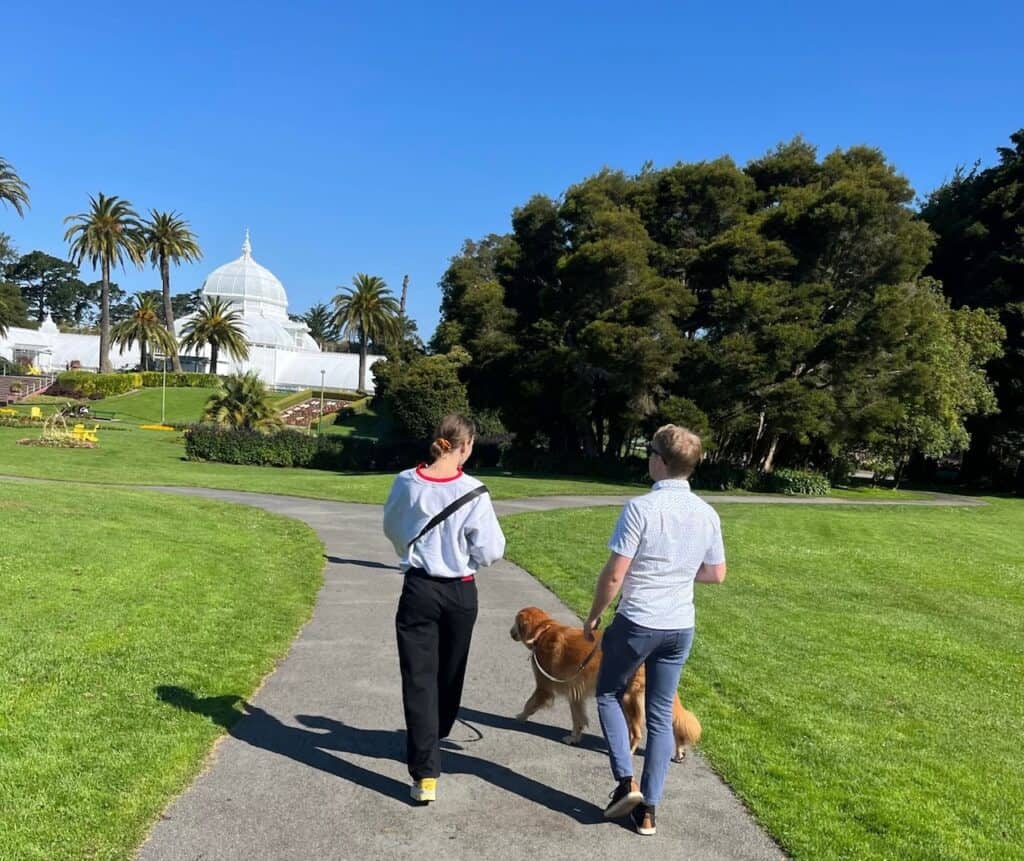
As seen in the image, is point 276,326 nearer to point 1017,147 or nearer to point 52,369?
point 52,369

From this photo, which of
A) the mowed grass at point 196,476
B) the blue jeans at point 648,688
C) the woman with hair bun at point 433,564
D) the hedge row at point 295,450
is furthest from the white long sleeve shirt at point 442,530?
the hedge row at point 295,450

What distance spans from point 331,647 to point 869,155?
101 feet

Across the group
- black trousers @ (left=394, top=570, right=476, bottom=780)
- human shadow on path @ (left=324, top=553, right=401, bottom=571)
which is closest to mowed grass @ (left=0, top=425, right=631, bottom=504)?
human shadow on path @ (left=324, top=553, right=401, bottom=571)


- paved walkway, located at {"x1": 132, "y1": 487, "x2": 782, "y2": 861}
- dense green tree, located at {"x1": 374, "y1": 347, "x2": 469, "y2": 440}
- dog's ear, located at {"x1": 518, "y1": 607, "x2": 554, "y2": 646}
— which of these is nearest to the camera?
paved walkway, located at {"x1": 132, "y1": 487, "x2": 782, "y2": 861}

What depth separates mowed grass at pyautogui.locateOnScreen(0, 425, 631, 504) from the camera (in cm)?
2172

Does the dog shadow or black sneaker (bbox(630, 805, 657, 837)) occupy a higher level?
black sneaker (bbox(630, 805, 657, 837))

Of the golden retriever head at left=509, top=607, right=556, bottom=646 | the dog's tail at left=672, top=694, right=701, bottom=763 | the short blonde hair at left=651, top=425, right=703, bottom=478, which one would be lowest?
the dog's tail at left=672, top=694, right=701, bottom=763

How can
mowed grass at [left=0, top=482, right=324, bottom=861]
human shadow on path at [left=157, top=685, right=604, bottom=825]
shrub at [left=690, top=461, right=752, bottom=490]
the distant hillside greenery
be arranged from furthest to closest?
1. shrub at [left=690, top=461, right=752, bottom=490]
2. the distant hillside greenery
3. human shadow on path at [left=157, top=685, right=604, bottom=825]
4. mowed grass at [left=0, top=482, right=324, bottom=861]

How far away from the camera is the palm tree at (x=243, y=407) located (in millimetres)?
Result: 35312

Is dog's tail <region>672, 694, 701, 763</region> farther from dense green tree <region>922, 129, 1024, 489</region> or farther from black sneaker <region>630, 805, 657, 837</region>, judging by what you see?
dense green tree <region>922, 129, 1024, 489</region>

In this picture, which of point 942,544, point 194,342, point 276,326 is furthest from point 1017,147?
point 276,326

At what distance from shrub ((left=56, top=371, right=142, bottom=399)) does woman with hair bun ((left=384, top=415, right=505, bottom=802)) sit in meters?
63.2

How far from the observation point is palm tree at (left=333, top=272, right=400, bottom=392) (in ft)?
219

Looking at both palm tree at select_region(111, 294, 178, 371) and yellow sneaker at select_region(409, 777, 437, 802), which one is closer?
yellow sneaker at select_region(409, 777, 437, 802)
